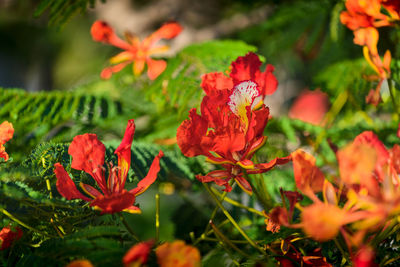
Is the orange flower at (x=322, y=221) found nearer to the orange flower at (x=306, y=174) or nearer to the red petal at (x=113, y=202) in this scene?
the orange flower at (x=306, y=174)

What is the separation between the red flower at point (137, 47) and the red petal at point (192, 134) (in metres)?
0.50

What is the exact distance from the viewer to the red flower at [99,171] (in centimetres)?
49

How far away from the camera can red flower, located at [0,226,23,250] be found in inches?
18.5

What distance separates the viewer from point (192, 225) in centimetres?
99

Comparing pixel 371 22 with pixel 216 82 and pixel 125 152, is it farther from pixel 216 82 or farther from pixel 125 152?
pixel 125 152

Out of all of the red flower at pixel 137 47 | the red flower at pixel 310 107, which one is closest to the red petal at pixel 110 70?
the red flower at pixel 137 47

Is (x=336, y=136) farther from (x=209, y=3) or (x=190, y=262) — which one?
(x=209, y=3)

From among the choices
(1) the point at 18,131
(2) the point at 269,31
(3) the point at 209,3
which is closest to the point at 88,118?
(1) the point at 18,131

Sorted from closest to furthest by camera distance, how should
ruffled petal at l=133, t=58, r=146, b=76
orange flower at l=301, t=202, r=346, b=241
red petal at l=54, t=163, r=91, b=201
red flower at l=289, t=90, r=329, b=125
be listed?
1. orange flower at l=301, t=202, r=346, b=241
2. red petal at l=54, t=163, r=91, b=201
3. ruffled petal at l=133, t=58, r=146, b=76
4. red flower at l=289, t=90, r=329, b=125

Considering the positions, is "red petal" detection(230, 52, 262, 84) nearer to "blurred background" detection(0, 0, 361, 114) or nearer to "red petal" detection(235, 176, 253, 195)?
"red petal" detection(235, 176, 253, 195)

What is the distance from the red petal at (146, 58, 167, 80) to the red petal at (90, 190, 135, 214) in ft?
1.80

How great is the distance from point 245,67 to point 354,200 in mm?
242

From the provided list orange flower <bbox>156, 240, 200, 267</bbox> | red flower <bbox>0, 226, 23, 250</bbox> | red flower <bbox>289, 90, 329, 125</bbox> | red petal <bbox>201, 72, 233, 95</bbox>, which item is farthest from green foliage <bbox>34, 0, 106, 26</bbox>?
red flower <bbox>289, 90, 329, 125</bbox>

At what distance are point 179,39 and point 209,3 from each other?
9.4 inches
